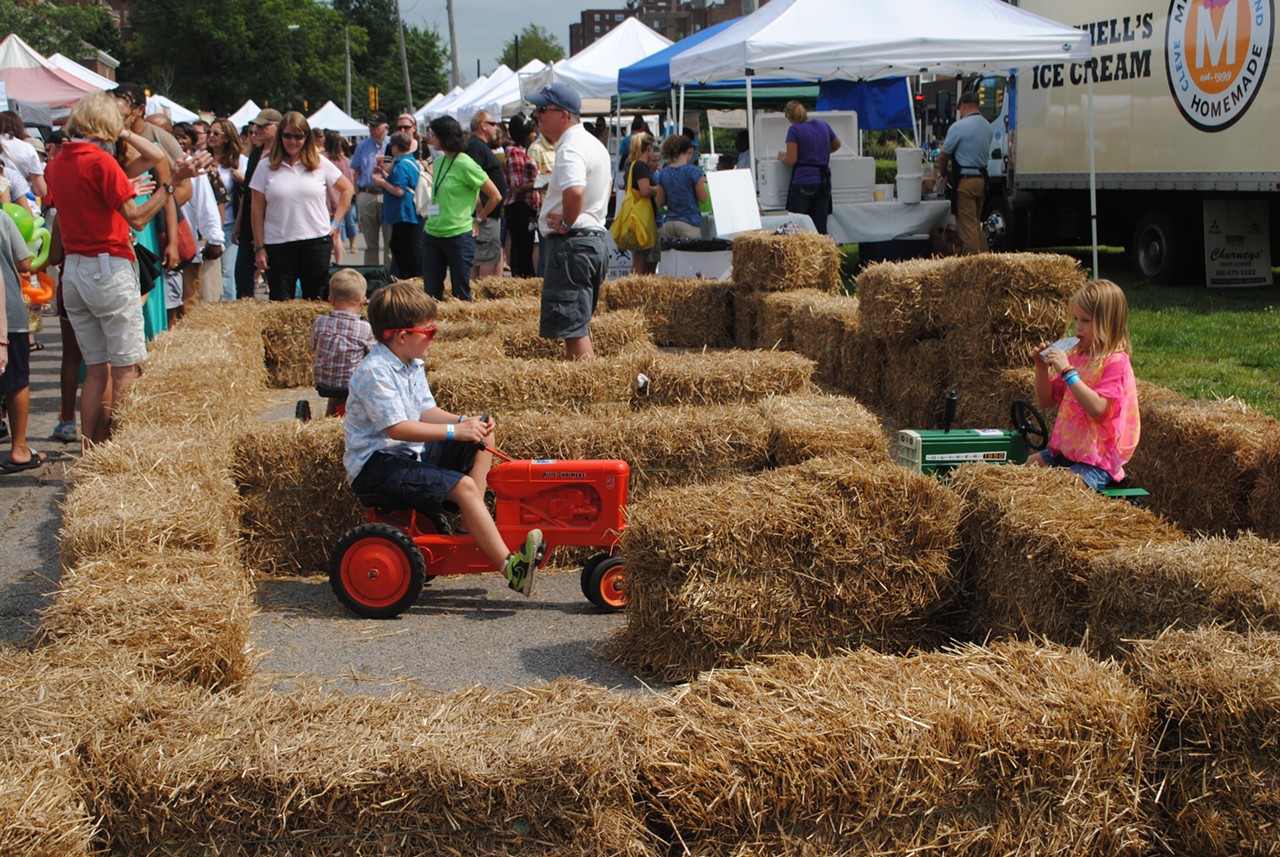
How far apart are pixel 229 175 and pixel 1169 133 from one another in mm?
10504

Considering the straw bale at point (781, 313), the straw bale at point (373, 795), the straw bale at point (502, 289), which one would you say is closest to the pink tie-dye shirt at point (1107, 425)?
the straw bale at point (373, 795)

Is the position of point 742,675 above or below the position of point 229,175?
below

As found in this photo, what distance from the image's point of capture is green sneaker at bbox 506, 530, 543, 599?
4938 millimetres

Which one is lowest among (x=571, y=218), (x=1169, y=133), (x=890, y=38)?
(x=571, y=218)

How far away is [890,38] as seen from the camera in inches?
512

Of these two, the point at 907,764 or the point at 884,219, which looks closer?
the point at 907,764

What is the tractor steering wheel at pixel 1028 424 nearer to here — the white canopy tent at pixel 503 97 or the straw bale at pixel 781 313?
the straw bale at pixel 781 313

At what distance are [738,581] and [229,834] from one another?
209 cm

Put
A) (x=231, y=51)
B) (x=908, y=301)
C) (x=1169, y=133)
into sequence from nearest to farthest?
1. (x=908, y=301)
2. (x=1169, y=133)
3. (x=231, y=51)

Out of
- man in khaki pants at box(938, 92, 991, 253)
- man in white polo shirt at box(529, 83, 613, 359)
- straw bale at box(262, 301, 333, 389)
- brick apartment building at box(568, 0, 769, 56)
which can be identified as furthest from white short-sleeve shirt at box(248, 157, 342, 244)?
brick apartment building at box(568, 0, 769, 56)

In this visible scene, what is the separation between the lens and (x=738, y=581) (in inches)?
169

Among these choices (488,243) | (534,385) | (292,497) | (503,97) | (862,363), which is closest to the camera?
(292,497)

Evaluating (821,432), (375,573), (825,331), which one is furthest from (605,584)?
(825,331)

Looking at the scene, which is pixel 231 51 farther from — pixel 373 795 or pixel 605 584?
pixel 373 795
